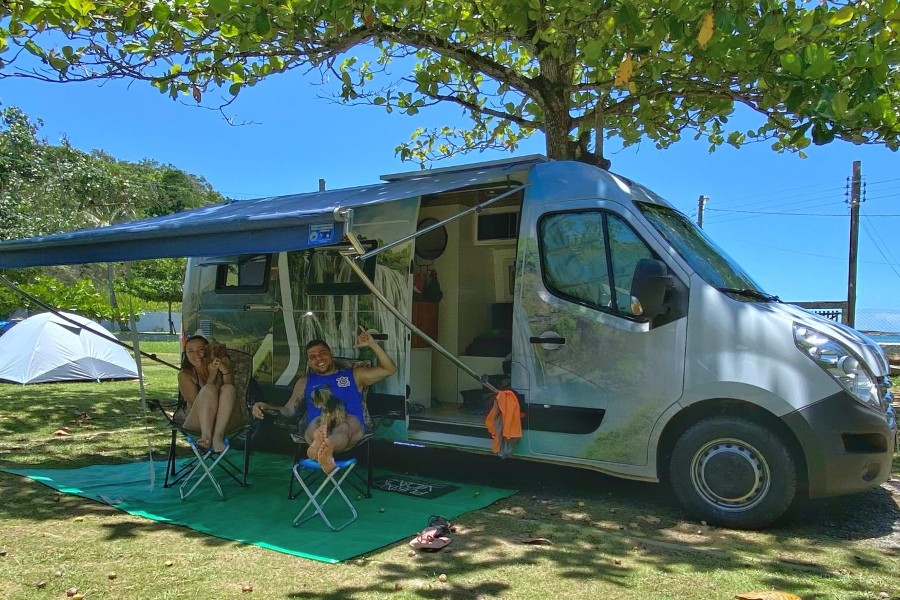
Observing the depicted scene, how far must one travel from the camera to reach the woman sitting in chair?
18.0 feet

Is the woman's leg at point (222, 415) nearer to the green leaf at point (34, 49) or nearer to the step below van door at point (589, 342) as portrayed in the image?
the step below van door at point (589, 342)

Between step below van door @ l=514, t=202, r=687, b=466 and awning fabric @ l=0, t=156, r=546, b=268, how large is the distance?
0.82 meters

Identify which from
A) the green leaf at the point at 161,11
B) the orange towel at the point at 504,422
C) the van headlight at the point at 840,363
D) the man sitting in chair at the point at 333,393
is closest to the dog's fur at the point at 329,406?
the man sitting in chair at the point at 333,393

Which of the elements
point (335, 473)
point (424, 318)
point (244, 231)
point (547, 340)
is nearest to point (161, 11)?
point (244, 231)

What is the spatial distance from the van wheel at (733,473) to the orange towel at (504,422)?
1.10 m

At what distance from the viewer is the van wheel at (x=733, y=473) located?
14.7ft

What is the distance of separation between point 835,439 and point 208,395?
4.46 meters

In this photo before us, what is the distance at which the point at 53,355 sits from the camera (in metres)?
12.9

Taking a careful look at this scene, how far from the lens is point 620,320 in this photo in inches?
196

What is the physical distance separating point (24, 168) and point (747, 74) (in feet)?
77.6

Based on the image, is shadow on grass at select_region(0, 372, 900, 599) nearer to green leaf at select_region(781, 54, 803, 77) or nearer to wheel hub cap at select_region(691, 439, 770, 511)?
wheel hub cap at select_region(691, 439, 770, 511)

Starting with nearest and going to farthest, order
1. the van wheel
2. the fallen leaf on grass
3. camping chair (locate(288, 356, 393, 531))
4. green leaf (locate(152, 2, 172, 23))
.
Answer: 1. the fallen leaf on grass
2. the van wheel
3. camping chair (locate(288, 356, 393, 531))
4. green leaf (locate(152, 2, 172, 23))

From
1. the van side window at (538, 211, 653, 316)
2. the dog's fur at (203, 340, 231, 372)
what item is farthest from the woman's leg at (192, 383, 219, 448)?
the van side window at (538, 211, 653, 316)

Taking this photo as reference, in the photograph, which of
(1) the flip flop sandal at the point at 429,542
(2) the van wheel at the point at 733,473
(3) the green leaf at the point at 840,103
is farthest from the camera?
(3) the green leaf at the point at 840,103
